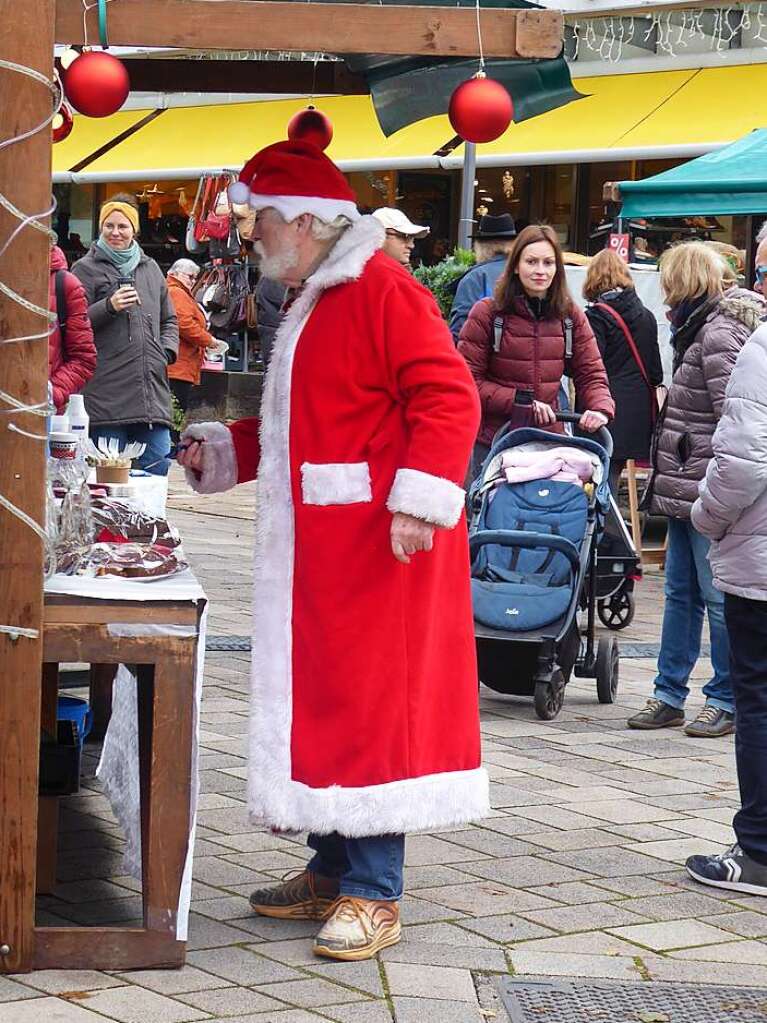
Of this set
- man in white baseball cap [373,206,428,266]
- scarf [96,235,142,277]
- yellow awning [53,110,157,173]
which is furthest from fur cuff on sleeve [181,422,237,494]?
yellow awning [53,110,157,173]

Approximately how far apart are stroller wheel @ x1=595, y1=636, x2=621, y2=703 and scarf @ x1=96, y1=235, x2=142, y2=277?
363 cm

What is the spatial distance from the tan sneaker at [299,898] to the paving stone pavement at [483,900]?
1.7 inches

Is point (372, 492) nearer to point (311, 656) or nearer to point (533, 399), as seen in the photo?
point (311, 656)

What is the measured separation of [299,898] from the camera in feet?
15.3

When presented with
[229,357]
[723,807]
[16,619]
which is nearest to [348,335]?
[16,619]

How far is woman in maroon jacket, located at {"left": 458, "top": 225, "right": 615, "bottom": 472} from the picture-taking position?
27.0 feet

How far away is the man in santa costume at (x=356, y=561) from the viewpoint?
428 cm

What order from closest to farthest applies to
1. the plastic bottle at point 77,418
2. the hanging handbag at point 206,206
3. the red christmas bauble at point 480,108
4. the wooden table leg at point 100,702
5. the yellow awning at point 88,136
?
the red christmas bauble at point 480,108
the plastic bottle at point 77,418
the wooden table leg at point 100,702
the hanging handbag at point 206,206
the yellow awning at point 88,136

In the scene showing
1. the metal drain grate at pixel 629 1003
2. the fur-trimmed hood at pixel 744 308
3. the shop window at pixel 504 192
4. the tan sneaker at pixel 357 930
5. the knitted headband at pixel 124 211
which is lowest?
the metal drain grate at pixel 629 1003

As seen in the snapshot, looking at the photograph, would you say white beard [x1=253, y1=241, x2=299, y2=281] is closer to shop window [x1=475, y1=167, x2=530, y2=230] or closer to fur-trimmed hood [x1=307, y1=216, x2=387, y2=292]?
fur-trimmed hood [x1=307, y1=216, x2=387, y2=292]

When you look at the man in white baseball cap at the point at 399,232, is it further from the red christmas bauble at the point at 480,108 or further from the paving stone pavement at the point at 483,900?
the red christmas bauble at the point at 480,108

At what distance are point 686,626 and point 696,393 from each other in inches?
37.5

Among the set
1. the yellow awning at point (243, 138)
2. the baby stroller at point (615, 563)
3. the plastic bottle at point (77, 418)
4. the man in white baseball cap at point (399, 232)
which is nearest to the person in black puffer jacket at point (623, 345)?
the baby stroller at point (615, 563)

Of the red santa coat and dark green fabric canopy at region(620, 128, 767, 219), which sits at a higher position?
dark green fabric canopy at region(620, 128, 767, 219)
